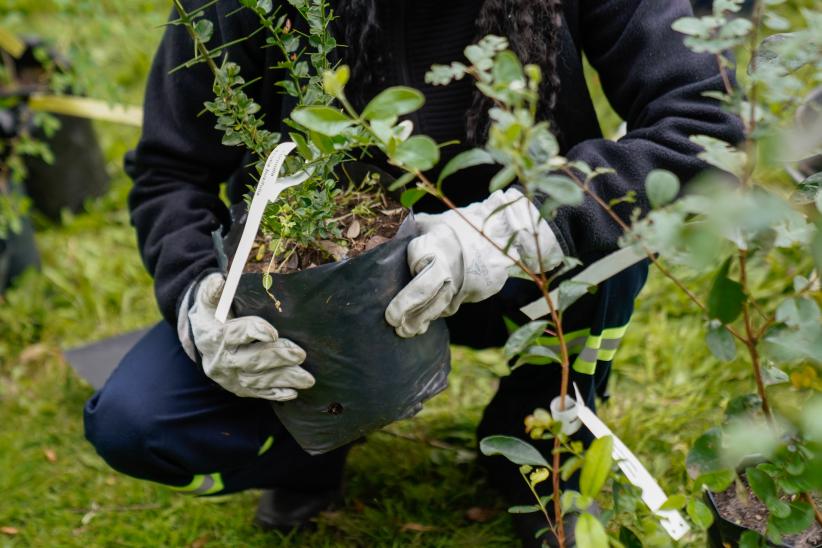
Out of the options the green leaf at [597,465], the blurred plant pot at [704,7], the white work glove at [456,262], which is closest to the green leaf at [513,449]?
the green leaf at [597,465]

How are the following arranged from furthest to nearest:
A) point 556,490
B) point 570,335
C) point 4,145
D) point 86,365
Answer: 1. point 4,145
2. point 86,365
3. point 570,335
4. point 556,490

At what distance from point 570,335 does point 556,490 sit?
496 mm

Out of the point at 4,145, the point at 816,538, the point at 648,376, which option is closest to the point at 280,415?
the point at 816,538

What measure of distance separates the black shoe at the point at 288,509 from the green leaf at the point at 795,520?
3.17 feet

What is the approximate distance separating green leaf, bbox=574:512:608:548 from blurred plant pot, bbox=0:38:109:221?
7.96 ft

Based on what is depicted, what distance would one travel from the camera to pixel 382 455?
2.00m

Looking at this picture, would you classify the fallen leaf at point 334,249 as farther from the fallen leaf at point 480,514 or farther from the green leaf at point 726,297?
the fallen leaf at point 480,514

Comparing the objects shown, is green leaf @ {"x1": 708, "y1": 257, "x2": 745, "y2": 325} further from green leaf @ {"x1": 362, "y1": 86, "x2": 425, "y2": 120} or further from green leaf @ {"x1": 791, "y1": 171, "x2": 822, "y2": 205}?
green leaf @ {"x1": 362, "y1": 86, "x2": 425, "y2": 120}

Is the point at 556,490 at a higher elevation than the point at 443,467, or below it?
higher

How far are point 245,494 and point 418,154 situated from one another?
1.20m

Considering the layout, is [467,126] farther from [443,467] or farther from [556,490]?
[443,467]

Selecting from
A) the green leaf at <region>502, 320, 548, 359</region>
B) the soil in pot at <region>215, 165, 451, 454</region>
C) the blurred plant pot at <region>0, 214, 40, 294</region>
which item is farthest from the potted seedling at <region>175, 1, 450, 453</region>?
the blurred plant pot at <region>0, 214, 40, 294</region>

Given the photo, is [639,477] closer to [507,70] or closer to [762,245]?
[762,245]

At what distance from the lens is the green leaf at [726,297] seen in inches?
37.9
